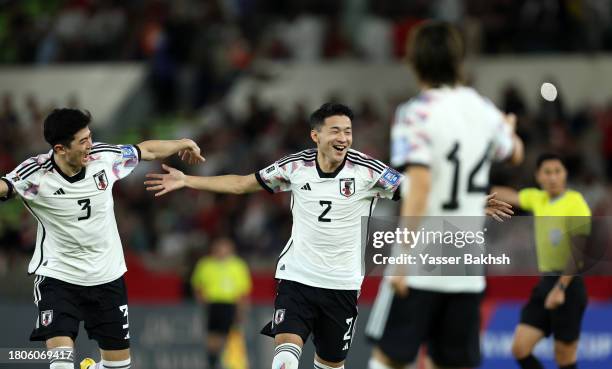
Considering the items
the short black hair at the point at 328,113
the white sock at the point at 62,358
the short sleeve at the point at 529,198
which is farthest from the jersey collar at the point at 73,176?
the short sleeve at the point at 529,198

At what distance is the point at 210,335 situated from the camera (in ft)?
56.0

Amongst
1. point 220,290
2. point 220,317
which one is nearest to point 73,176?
point 220,317

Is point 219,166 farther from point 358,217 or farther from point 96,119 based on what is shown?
point 358,217

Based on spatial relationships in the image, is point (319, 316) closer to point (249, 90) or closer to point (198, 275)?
point (198, 275)

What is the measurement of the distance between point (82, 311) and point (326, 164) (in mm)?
2129

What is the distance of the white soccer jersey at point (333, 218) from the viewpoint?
979 cm

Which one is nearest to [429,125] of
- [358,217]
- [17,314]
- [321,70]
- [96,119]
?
[358,217]

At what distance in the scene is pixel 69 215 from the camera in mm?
9672

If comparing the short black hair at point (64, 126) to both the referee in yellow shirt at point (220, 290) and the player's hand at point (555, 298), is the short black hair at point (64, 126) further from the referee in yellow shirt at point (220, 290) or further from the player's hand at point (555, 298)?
the referee in yellow shirt at point (220, 290)

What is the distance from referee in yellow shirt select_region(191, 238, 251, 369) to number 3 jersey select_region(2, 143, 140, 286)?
7.40 meters

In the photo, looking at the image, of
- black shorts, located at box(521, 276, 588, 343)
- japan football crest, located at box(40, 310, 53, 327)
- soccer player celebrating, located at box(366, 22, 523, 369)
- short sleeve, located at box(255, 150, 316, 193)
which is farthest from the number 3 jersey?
black shorts, located at box(521, 276, 588, 343)

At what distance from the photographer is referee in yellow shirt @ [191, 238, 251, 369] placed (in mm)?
17125

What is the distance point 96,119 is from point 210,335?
672 centimetres

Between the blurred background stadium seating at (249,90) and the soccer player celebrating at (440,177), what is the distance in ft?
28.5
